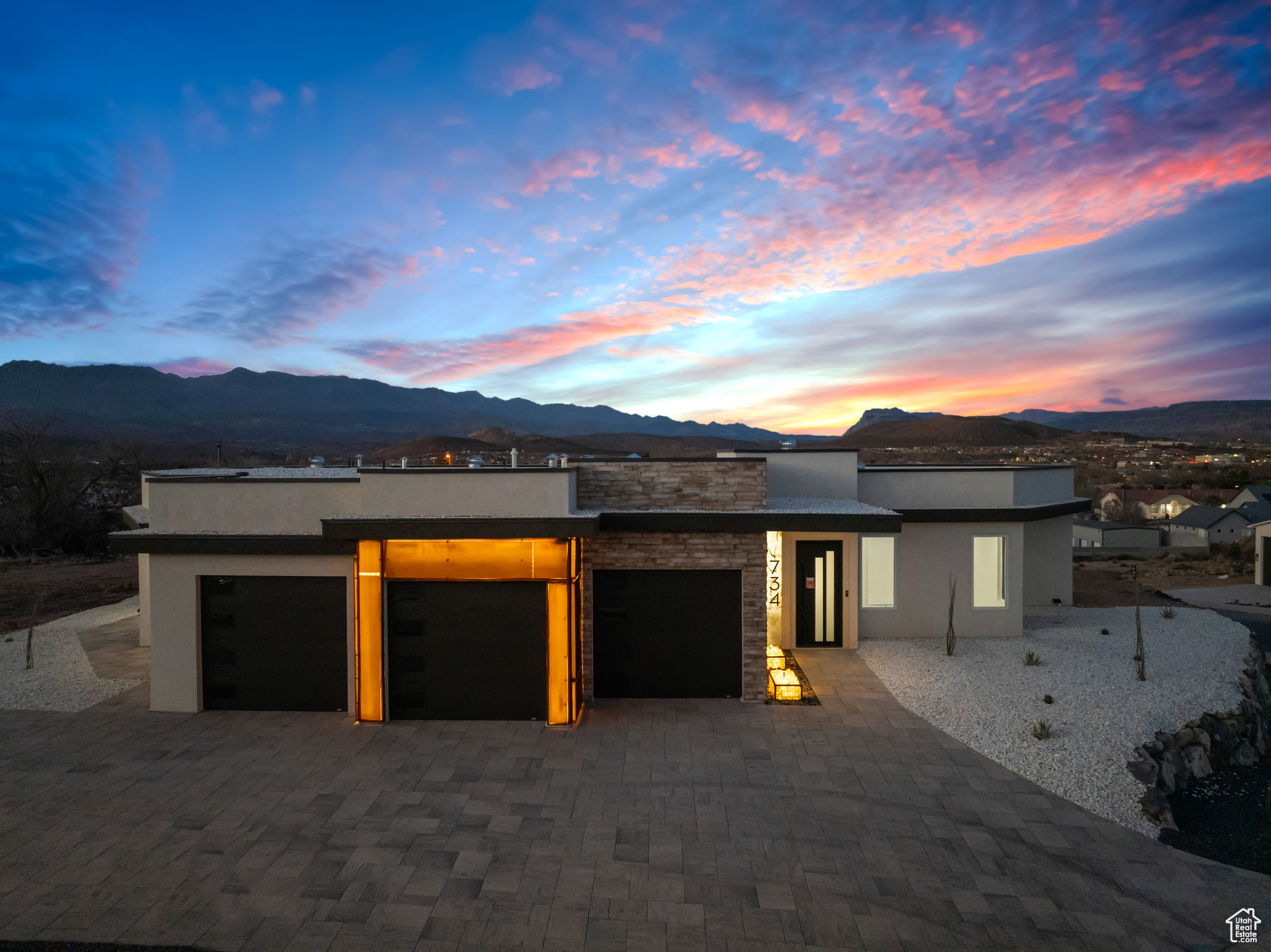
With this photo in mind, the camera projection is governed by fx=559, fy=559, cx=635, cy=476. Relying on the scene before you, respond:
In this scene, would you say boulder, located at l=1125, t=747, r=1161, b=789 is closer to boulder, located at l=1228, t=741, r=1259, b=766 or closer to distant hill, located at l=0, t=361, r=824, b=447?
boulder, located at l=1228, t=741, r=1259, b=766

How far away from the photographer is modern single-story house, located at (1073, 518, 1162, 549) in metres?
34.2

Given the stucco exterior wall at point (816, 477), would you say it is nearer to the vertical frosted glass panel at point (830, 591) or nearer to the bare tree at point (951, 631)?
the vertical frosted glass panel at point (830, 591)

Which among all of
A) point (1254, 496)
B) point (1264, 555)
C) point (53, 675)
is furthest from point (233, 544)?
point (1254, 496)

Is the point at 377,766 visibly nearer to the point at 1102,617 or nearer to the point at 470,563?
the point at 470,563

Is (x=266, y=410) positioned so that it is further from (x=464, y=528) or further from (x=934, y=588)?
(x=934, y=588)

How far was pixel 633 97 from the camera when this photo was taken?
13.5 meters

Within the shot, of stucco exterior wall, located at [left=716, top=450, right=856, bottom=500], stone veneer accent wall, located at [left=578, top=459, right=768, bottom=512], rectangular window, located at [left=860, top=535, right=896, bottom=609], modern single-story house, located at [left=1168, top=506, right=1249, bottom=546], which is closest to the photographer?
stone veneer accent wall, located at [left=578, top=459, right=768, bottom=512]

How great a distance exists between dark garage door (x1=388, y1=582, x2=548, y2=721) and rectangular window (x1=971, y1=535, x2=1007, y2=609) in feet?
31.6

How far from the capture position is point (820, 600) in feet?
38.0

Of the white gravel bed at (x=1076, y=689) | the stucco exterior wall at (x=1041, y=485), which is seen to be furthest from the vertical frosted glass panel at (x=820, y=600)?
the stucco exterior wall at (x=1041, y=485)

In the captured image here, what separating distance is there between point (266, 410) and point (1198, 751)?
164 metres

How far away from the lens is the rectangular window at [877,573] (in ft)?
39.6

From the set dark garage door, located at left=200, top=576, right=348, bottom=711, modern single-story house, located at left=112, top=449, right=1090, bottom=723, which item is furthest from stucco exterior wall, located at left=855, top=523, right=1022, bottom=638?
dark garage door, located at left=200, top=576, right=348, bottom=711

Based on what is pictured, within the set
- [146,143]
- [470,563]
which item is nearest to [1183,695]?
[470,563]
